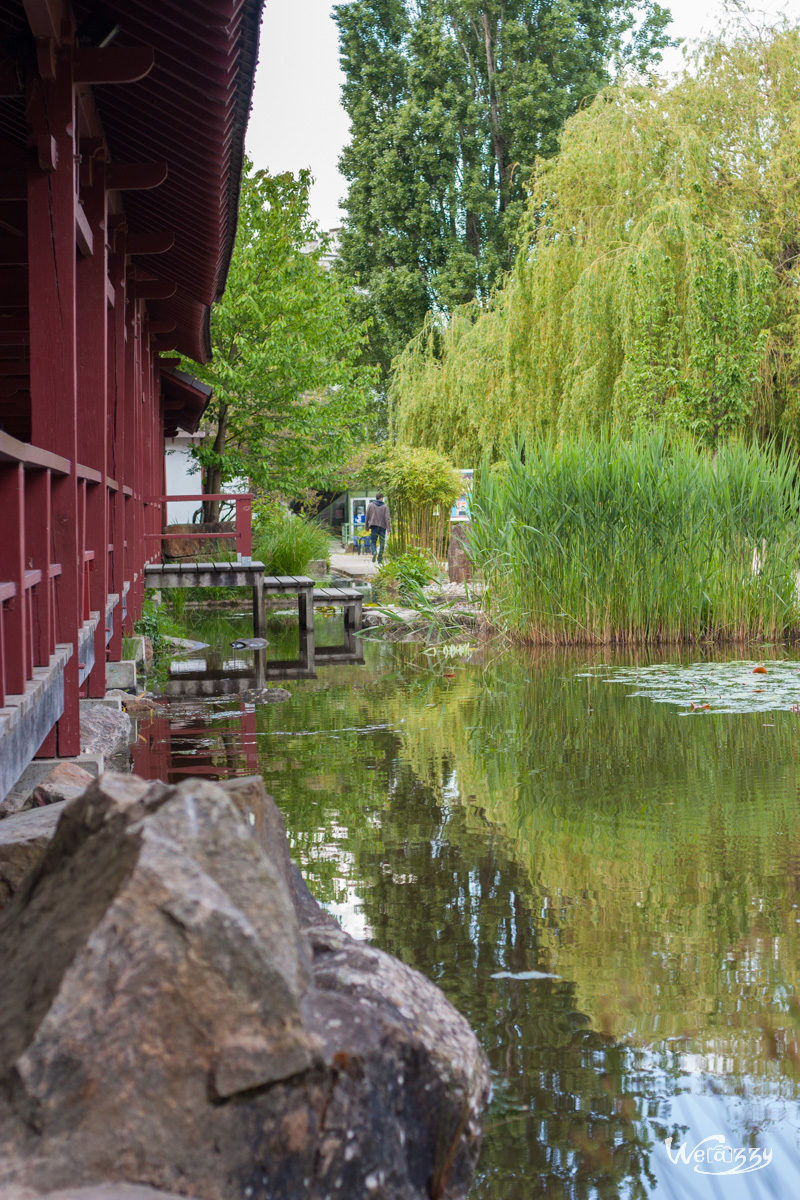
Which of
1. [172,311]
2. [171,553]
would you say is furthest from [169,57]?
[171,553]

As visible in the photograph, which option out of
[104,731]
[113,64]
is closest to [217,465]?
[104,731]

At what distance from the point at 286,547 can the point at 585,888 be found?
46.5ft

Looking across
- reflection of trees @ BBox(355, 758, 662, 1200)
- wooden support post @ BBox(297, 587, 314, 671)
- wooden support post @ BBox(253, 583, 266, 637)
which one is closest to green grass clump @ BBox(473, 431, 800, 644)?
wooden support post @ BBox(297, 587, 314, 671)

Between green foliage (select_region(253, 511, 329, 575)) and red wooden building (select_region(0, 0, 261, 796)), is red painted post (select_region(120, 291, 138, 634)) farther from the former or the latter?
green foliage (select_region(253, 511, 329, 575))

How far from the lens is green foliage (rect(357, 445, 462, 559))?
2121 centimetres

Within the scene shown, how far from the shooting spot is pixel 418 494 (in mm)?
21422

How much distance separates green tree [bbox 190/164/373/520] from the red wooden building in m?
11.2

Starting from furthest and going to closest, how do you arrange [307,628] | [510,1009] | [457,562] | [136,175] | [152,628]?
[457,562]
[307,628]
[152,628]
[136,175]
[510,1009]

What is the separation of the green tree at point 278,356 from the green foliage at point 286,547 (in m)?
1.30

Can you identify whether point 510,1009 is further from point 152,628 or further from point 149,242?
point 152,628

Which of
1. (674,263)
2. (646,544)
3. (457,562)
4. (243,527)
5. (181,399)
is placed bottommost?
(457,562)

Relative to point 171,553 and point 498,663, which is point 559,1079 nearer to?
point 498,663

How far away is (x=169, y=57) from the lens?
5.13 m

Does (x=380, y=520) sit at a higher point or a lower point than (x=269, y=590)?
higher
